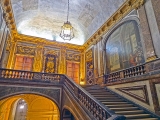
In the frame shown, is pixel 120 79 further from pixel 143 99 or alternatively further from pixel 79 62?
pixel 79 62

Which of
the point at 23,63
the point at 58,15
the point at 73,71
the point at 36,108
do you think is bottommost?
the point at 36,108

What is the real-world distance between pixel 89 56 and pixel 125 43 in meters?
4.42

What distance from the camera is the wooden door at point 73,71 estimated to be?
11375 mm

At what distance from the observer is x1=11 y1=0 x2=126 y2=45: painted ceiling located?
329 inches

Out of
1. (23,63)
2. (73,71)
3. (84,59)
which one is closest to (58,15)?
(84,59)

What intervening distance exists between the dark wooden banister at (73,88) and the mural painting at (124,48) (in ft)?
9.65

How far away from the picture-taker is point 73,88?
5.86 meters

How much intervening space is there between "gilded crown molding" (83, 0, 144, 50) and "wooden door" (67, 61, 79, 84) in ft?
7.50

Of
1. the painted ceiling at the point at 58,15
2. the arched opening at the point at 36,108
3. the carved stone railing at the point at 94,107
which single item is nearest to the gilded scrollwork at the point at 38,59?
the painted ceiling at the point at 58,15

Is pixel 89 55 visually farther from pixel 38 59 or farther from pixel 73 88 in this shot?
pixel 73 88

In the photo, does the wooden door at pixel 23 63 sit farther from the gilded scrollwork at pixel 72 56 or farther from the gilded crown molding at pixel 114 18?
the gilded crown molding at pixel 114 18

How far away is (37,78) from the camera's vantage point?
23.8ft

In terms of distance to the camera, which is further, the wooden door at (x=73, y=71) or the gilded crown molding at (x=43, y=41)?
the wooden door at (x=73, y=71)

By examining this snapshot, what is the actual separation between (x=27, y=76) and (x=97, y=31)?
19.3 feet
